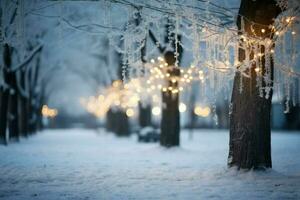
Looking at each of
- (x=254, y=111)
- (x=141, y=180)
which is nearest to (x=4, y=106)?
(x=141, y=180)

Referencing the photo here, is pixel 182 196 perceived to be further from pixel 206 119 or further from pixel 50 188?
pixel 206 119

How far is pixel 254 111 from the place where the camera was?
11422mm

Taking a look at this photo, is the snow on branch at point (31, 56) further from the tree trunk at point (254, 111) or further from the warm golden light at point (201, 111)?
the warm golden light at point (201, 111)

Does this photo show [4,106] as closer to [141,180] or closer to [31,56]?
[31,56]

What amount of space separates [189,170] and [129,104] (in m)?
23.0

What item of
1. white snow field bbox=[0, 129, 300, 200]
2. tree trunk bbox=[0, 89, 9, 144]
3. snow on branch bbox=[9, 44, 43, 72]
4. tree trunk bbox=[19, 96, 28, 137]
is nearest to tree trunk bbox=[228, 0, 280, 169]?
white snow field bbox=[0, 129, 300, 200]

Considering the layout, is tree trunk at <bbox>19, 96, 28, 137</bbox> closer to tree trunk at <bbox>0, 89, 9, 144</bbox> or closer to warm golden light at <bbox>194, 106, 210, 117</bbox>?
tree trunk at <bbox>0, 89, 9, 144</bbox>

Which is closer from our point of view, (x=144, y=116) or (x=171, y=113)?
(x=171, y=113)

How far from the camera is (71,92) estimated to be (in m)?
71.1

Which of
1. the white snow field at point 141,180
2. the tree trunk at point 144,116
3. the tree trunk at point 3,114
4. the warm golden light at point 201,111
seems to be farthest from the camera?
the warm golden light at point 201,111

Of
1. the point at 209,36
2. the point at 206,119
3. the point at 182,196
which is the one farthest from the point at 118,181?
the point at 206,119

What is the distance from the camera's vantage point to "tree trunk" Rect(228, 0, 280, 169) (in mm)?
11383

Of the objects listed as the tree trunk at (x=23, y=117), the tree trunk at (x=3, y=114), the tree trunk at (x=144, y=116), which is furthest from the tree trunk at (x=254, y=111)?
the tree trunk at (x=23, y=117)

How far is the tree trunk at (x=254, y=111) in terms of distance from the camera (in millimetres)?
11383
